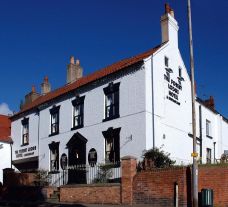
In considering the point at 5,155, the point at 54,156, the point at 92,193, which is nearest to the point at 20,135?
the point at 5,155

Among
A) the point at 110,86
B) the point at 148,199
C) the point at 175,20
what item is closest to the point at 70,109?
the point at 110,86

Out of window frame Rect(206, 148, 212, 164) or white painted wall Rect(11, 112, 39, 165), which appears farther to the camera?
white painted wall Rect(11, 112, 39, 165)

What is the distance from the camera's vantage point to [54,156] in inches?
1241

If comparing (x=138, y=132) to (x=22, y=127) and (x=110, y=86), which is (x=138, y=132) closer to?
(x=110, y=86)

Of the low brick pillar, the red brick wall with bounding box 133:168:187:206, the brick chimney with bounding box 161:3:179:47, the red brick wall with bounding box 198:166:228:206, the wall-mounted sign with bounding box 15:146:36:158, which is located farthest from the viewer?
the wall-mounted sign with bounding box 15:146:36:158

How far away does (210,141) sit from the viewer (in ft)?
110

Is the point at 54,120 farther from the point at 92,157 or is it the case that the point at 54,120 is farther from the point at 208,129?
the point at 208,129

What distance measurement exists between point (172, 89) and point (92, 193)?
9444mm

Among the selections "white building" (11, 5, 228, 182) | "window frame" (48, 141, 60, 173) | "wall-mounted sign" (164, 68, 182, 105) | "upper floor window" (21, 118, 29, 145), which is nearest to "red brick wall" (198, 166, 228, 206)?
"white building" (11, 5, 228, 182)

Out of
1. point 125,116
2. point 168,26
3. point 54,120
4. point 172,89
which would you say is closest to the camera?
point 125,116

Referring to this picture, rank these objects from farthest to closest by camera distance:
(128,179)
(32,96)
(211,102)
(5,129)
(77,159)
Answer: (32,96) → (5,129) → (211,102) → (77,159) → (128,179)

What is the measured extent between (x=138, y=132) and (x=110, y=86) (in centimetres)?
409

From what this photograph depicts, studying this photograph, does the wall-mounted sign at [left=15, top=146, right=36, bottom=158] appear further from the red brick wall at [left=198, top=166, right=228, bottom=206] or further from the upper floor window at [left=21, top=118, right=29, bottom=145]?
the red brick wall at [left=198, top=166, right=228, bottom=206]

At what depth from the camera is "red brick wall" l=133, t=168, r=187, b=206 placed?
1902cm
